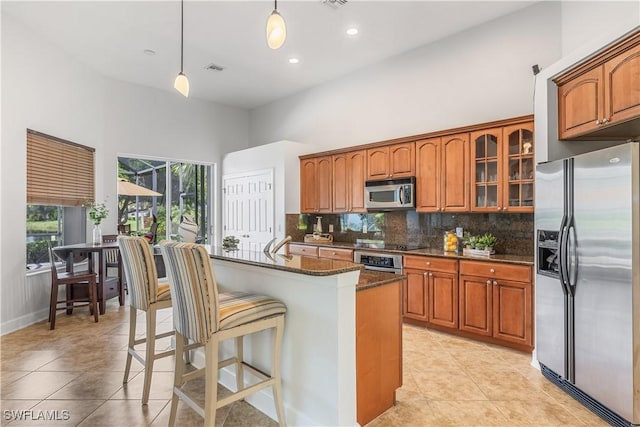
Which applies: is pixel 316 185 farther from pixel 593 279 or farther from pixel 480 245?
pixel 593 279

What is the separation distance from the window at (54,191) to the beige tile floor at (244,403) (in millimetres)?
1445

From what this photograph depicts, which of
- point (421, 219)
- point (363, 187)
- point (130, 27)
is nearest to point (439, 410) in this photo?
point (421, 219)

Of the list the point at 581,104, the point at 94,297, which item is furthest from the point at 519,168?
the point at 94,297

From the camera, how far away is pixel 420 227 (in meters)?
4.62

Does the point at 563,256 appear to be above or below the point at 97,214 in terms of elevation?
below

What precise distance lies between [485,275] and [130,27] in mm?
4709

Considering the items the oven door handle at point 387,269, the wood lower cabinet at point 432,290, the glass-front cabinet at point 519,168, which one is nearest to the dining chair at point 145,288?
the oven door handle at point 387,269

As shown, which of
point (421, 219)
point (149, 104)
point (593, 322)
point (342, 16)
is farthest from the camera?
point (149, 104)

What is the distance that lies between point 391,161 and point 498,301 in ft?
6.75

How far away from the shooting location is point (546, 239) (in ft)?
9.11

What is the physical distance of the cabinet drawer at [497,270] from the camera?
324 cm

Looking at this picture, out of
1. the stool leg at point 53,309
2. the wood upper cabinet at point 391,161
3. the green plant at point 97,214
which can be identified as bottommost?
the stool leg at point 53,309

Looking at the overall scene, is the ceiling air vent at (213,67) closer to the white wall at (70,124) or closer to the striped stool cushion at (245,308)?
the white wall at (70,124)

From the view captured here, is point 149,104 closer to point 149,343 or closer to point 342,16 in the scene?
point 342,16
